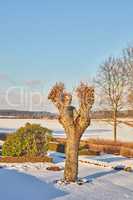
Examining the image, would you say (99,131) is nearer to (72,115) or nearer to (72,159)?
(72,159)

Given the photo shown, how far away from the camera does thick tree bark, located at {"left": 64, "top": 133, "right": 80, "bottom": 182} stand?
1591cm

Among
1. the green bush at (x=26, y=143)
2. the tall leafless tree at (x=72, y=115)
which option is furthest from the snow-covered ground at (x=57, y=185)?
the green bush at (x=26, y=143)

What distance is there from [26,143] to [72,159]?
600cm

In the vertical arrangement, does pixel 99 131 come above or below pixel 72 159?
above

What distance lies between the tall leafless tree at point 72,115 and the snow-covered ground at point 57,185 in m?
0.77

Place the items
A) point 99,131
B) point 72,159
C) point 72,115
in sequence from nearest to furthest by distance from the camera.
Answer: point 72,115 < point 72,159 < point 99,131

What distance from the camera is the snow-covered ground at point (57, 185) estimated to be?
515 inches

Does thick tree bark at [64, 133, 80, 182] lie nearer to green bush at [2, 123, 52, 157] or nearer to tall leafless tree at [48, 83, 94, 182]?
tall leafless tree at [48, 83, 94, 182]

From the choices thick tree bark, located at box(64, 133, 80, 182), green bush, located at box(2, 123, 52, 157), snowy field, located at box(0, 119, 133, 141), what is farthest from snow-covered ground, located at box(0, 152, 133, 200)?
snowy field, located at box(0, 119, 133, 141)

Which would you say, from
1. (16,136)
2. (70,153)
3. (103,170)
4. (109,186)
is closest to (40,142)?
(16,136)

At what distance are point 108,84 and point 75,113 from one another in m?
25.5

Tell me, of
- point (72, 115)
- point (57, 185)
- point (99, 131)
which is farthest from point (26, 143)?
point (99, 131)

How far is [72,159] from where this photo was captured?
16297 millimetres

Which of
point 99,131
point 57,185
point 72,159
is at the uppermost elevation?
point 99,131
